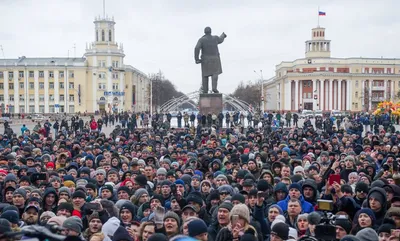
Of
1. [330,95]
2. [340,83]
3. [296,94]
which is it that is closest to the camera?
[330,95]

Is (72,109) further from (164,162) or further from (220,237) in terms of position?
(220,237)

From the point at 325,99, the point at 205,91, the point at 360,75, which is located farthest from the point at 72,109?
the point at 205,91

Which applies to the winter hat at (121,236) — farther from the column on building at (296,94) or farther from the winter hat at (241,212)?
the column on building at (296,94)

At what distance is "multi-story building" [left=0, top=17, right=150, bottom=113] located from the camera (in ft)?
324

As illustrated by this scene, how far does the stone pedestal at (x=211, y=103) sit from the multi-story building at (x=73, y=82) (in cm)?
6973

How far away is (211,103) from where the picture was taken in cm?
2883

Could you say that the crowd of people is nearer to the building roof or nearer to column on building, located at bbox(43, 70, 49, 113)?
column on building, located at bbox(43, 70, 49, 113)

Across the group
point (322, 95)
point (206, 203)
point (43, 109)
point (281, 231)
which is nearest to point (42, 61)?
point (43, 109)

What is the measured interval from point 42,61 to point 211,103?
264ft

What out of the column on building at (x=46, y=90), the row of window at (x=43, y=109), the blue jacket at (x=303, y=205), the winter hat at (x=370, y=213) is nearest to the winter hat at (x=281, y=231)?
the winter hat at (x=370, y=213)

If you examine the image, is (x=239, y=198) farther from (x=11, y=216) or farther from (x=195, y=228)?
(x=11, y=216)

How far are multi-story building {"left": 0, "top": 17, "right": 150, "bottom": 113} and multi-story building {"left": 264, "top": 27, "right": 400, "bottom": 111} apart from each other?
3051cm

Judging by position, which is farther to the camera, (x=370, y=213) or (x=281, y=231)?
(x=370, y=213)

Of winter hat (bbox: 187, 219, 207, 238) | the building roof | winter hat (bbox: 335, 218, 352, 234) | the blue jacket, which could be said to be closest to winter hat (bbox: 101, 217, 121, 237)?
winter hat (bbox: 187, 219, 207, 238)
